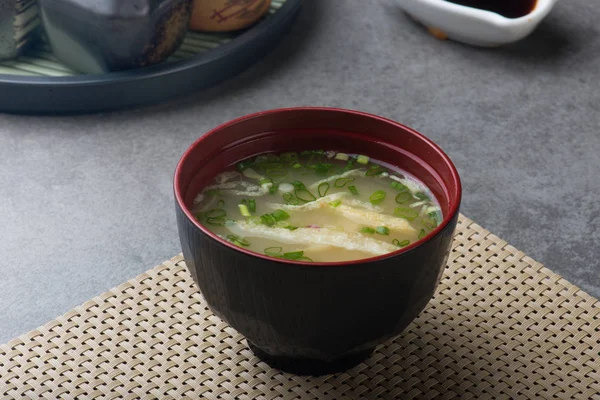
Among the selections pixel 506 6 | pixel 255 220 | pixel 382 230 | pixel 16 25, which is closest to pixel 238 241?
pixel 255 220

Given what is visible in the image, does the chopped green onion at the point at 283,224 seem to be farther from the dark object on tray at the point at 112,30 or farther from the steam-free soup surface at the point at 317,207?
the dark object on tray at the point at 112,30

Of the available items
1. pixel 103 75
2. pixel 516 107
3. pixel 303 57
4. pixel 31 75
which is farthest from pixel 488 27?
pixel 31 75

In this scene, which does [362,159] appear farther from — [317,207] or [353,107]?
[353,107]

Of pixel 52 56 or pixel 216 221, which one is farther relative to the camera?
pixel 52 56

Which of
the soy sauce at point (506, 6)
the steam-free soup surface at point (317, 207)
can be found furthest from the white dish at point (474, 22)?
the steam-free soup surface at point (317, 207)

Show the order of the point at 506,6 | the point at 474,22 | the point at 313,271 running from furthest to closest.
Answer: the point at 506,6 → the point at 474,22 → the point at 313,271

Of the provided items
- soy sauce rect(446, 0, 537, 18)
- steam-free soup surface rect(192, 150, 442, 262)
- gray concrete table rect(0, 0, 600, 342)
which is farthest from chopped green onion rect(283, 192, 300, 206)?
soy sauce rect(446, 0, 537, 18)

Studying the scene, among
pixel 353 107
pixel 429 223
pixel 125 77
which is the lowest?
pixel 353 107
